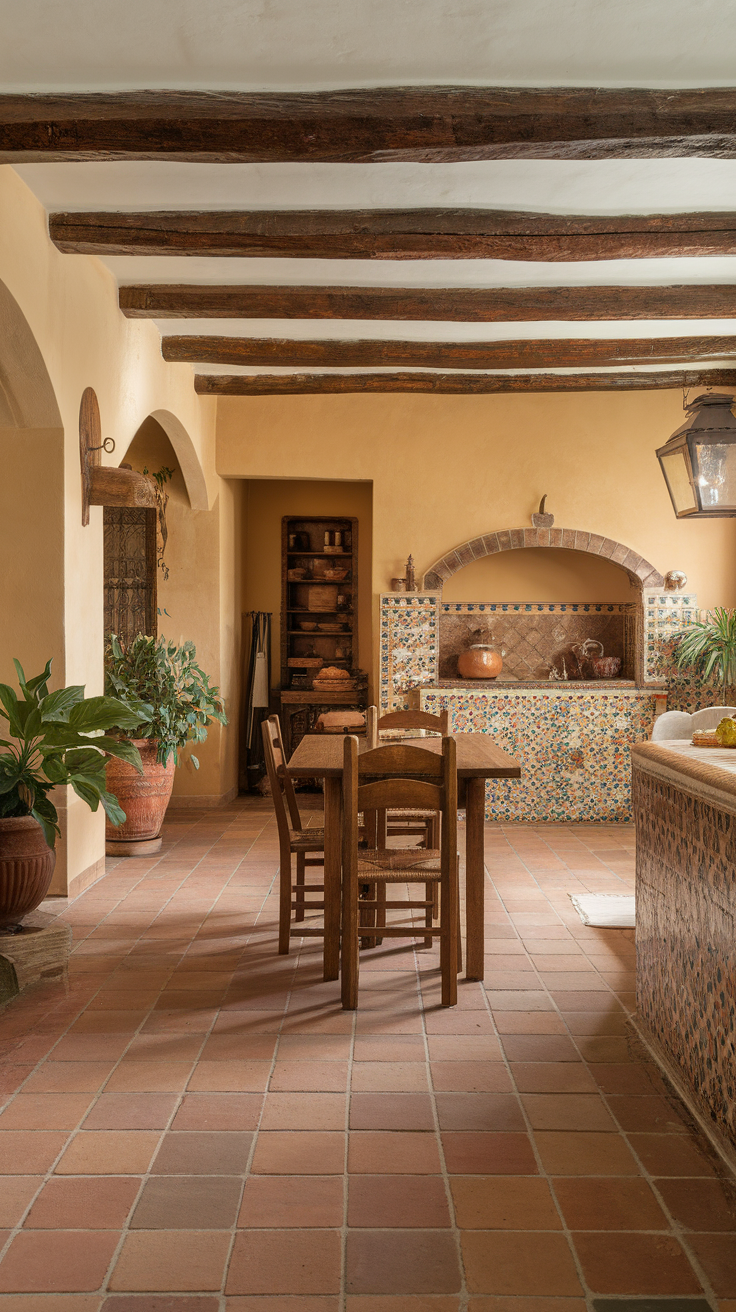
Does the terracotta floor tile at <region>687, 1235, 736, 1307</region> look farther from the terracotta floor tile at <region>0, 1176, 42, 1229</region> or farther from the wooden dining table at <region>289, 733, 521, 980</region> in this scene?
the wooden dining table at <region>289, 733, 521, 980</region>

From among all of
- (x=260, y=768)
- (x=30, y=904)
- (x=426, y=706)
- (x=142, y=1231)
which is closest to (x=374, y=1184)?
(x=142, y=1231)

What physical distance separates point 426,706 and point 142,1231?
5595mm

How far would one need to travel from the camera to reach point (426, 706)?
7.75 metres

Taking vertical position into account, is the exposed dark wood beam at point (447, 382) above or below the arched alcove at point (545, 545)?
above

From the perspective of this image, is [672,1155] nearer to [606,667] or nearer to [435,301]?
[435,301]

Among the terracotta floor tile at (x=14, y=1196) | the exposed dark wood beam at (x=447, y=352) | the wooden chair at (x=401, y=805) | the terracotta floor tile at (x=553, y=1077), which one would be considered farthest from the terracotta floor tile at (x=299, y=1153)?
the exposed dark wood beam at (x=447, y=352)

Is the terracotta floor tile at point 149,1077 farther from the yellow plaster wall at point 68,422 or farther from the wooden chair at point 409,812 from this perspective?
the yellow plaster wall at point 68,422

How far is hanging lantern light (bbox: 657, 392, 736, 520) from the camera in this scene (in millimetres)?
3342

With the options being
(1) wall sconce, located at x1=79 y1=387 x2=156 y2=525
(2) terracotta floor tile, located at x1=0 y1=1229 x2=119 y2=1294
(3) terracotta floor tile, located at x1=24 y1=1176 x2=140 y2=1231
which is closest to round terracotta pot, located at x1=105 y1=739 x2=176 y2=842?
(1) wall sconce, located at x1=79 y1=387 x2=156 y2=525

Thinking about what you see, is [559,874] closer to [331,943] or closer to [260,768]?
[331,943]

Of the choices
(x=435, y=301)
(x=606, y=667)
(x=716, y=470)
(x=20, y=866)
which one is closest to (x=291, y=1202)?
(x=20, y=866)

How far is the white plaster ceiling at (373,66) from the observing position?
9.87 feet

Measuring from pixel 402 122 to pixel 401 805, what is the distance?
239 centimetres

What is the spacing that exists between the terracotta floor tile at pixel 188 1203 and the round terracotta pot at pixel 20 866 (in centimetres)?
167
